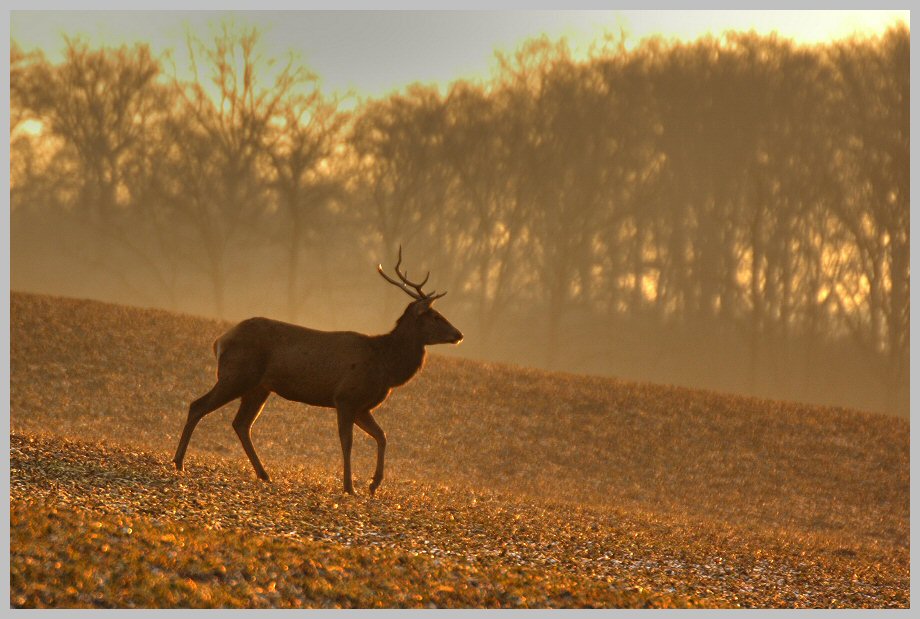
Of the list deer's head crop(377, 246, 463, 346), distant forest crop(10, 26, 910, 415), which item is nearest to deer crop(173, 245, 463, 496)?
deer's head crop(377, 246, 463, 346)

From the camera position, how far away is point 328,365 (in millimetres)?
14539

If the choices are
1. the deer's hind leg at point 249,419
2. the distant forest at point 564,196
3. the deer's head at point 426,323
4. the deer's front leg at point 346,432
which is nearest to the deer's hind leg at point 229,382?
the deer's hind leg at point 249,419

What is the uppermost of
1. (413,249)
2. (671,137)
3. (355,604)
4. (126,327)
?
(671,137)

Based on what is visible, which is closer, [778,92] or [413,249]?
[778,92]

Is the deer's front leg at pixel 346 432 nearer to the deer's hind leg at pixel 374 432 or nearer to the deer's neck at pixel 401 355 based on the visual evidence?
the deer's hind leg at pixel 374 432

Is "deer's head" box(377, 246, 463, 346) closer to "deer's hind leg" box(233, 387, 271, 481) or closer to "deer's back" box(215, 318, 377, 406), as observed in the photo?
"deer's back" box(215, 318, 377, 406)

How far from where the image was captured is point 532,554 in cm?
1297

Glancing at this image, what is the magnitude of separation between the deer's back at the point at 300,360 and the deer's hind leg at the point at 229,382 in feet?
0.05

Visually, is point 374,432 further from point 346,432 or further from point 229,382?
point 229,382

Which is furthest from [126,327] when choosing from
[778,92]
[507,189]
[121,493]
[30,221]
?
[30,221]

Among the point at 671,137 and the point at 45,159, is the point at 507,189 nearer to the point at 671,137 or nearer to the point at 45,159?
the point at 671,137

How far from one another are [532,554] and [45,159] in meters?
46.2

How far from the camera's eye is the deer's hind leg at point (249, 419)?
1490 cm

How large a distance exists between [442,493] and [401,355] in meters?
3.39
